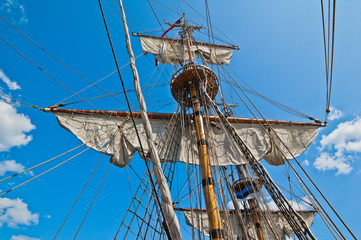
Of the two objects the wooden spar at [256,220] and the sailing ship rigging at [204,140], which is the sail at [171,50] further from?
the wooden spar at [256,220]

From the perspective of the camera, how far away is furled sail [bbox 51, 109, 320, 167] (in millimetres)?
7973

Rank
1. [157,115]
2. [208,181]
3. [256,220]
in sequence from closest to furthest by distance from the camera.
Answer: [208,181], [157,115], [256,220]

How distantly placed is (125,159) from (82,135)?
5.54ft

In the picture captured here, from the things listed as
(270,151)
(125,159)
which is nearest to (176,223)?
(125,159)

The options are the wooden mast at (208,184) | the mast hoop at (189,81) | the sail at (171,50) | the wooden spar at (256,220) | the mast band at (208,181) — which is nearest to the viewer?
the wooden mast at (208,184)

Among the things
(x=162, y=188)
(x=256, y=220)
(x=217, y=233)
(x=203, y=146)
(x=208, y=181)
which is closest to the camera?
(x=162, y=188)

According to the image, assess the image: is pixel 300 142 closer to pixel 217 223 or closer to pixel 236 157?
pixel 236 157

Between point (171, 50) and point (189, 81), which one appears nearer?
point (189, 81)

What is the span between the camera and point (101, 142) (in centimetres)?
798

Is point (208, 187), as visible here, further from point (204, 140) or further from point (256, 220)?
point (256, 220)

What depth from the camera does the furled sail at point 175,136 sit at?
26.2 feet

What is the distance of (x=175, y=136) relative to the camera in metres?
9.37

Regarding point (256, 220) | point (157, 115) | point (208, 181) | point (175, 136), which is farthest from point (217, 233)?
point (256, 220)

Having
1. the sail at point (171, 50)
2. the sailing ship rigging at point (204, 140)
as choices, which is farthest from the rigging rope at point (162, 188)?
the sail at point (171, 50)
